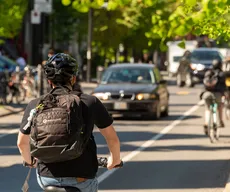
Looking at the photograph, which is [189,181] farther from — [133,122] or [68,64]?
[133,122]

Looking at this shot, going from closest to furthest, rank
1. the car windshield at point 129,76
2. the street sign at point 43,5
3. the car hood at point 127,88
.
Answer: the car hood at point 127,88 < the car windshield at point 129,76 < the street sign at point 43,5

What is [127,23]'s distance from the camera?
58.5m

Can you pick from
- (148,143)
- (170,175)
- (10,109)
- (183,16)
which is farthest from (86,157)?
(10,109)

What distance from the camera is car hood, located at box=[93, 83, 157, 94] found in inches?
1016

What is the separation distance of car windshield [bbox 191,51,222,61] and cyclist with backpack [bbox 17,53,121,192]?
139 feet

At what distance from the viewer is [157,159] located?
55.2 ft

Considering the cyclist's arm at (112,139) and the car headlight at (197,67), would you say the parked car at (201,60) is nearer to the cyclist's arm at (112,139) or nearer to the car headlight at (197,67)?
the car headlight at (197,67)

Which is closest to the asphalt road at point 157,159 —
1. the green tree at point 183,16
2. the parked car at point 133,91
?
the parked car at point 133,91

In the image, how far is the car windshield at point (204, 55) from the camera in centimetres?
4872

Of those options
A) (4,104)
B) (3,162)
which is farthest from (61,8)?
(3,162)

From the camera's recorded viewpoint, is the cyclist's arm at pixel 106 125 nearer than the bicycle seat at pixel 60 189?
No

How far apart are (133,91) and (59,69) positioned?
1936 cm

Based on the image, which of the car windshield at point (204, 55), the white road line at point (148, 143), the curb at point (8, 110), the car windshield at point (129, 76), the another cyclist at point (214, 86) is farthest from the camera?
the car windshield at point (204, 55)

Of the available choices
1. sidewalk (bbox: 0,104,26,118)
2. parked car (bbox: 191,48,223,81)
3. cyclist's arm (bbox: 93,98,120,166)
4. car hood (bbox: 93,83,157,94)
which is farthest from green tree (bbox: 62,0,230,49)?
parked car (bbox: 191,48,223,81)
